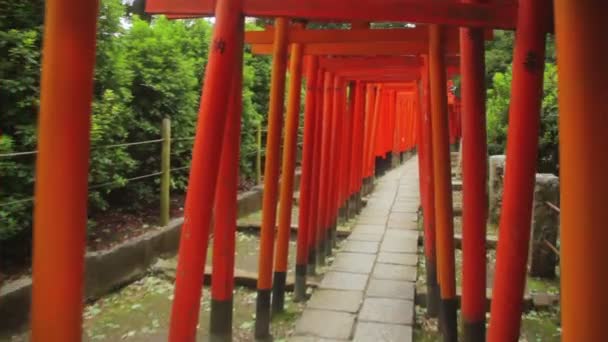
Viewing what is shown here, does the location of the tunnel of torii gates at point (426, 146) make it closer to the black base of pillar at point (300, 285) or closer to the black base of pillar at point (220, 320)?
the black base of pillar at point (220, 320)

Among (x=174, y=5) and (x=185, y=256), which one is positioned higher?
(x=174, y=5)

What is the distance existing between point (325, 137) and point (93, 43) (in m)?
4.40

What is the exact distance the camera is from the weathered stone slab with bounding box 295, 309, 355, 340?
3.83 m

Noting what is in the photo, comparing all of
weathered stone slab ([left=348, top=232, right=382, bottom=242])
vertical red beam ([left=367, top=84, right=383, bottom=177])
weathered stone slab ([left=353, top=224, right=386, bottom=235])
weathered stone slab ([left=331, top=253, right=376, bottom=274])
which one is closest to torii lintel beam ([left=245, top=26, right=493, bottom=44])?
weathered stone slab ([left=331, top=253, right=376, bottom=274])

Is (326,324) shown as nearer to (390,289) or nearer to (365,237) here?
(390,289)

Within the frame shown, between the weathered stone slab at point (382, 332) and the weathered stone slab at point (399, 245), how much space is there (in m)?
2.23

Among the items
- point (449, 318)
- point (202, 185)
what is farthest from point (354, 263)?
point (202, 185)

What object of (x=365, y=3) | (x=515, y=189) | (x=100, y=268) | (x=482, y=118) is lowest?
(x=100, y=268)

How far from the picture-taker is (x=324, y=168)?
18.6 ft

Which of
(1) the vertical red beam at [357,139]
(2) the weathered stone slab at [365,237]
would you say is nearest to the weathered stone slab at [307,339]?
(2) the weathered stone slab at [365,237]

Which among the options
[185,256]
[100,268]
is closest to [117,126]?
[100,268]

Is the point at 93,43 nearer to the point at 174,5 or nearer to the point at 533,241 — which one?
the point at 174,5

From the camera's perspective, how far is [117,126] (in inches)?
195

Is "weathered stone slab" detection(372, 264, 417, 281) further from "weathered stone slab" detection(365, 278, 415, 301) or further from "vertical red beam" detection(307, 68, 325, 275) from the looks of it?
"vertical red beam" detection(307, 68, 325, 275)
